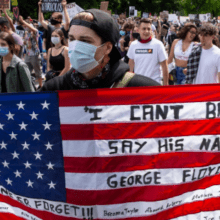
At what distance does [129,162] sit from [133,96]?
0.49m

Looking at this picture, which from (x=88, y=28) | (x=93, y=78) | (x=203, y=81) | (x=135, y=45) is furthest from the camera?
(x=135, y=45)

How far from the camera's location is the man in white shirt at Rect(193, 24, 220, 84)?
487 centimetres

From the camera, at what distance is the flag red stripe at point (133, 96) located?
2324 mm

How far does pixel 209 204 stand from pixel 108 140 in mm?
979

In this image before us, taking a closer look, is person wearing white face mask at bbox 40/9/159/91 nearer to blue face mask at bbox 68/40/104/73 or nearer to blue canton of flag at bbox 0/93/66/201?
blue face mask at bbox 68/40/104/73

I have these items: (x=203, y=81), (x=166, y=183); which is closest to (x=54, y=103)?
(x=166, y=183)

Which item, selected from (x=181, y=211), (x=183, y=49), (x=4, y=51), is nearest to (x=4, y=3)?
(x=183, y=49)

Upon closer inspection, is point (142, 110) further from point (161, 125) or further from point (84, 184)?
point (84, 184)

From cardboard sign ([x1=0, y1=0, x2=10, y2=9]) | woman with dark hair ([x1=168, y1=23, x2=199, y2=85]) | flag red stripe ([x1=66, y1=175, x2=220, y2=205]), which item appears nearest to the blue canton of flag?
flag red stripe ([x1=66, y1=175, x2=220, y2=205])

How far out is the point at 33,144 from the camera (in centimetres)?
241

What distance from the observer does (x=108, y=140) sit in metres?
2.37

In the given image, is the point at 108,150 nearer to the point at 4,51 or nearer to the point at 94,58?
the point at 94,58

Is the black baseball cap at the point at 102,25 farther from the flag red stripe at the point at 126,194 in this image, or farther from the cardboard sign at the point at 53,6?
the cardboard sign at the point at 53,6

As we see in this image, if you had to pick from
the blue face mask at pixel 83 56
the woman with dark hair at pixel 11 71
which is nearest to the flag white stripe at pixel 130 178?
the blue face mask at pixel 83 56
